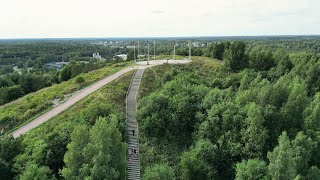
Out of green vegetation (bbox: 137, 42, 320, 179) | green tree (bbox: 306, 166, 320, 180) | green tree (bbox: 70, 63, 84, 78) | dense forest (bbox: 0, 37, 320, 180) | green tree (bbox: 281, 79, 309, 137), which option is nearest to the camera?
dense forest (bbox: 0, 37, 320, 180)

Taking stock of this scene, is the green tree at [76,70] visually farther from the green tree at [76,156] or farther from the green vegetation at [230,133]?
the green tree at [76,156]

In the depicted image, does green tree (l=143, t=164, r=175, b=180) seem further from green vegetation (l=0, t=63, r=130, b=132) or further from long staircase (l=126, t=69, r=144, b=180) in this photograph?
green vegetation (l=0, t=63, r=130, b=132)

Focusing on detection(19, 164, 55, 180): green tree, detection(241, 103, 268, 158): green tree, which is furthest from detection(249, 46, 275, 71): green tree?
detection(19, 164, 55, 180): green tree

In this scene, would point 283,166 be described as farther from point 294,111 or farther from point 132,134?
point 132,134

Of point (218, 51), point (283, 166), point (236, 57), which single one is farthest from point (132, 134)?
point (218, 51)

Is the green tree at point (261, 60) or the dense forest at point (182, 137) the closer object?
the dense forest at point (182, 137)

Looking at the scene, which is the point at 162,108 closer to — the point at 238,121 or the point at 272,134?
the point at 238,121

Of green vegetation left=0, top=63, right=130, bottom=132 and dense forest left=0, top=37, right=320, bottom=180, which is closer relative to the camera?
dense forest left=0, top=37, right=320, bottom=180

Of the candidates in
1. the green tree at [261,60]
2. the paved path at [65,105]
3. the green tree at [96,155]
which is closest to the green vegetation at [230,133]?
the green tree at [96,155]
